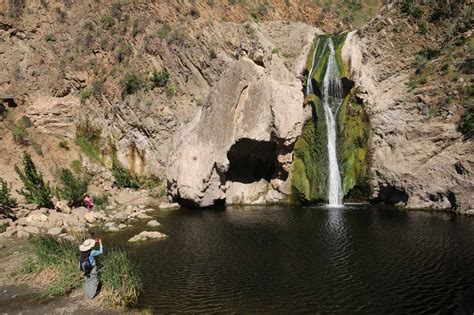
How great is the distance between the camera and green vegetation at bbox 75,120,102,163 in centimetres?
4822

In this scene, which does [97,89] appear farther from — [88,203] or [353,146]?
[353,146]

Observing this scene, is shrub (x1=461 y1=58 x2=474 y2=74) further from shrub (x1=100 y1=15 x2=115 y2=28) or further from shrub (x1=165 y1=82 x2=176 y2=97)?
shrub (x1=100 y1=15 x2=115 y2=28)

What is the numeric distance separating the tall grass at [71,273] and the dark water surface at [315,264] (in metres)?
1.02

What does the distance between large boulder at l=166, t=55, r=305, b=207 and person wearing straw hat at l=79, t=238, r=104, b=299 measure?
72.6ft

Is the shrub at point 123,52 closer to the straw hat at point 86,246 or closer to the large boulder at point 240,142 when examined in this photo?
the large boulder at point 240,142

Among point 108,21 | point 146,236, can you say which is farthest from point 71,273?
point 108,21

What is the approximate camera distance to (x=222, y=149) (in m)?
38.8

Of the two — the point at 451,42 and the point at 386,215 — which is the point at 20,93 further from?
the point at 451,42

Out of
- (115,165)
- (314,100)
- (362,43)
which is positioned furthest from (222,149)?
(362,43)

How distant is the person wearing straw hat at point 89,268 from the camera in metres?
15.5

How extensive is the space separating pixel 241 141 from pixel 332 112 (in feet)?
32.7

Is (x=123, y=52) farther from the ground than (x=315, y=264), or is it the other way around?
(x=123, y=52)

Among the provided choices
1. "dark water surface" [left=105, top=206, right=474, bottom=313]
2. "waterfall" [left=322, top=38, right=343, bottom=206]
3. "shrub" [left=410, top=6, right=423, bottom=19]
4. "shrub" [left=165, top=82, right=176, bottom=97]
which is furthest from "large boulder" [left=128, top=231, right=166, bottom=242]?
"shrub" [left=410, top=6, right=423, bottom=19]

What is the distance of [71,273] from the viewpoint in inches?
662
